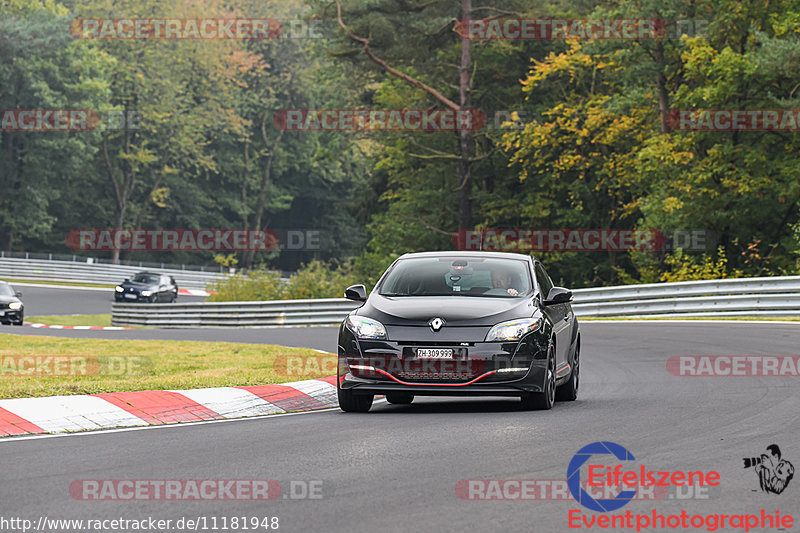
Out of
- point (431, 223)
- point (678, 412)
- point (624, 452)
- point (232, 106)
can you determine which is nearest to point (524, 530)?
point (624, 452)

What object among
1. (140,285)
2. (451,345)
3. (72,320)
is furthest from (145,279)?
(451,345)

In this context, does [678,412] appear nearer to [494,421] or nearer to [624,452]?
[494,421]

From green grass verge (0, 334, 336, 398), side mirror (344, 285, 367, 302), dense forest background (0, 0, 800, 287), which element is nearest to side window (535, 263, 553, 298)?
side mirror (344, 285, 367, 302)

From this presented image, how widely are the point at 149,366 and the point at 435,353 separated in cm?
694

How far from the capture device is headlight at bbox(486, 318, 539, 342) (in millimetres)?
11305

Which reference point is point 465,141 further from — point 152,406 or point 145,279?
point 152,406

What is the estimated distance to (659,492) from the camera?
7.16m

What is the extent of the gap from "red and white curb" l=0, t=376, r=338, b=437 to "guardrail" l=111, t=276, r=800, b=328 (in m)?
16.9

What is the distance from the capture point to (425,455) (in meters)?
8.65

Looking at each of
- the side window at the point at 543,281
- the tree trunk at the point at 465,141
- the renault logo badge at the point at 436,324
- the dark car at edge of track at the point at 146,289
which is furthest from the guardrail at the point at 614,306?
the renault logo badge at the point at 436,324

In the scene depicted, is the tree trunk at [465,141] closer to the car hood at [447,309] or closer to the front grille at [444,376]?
the car hood at [447,309]

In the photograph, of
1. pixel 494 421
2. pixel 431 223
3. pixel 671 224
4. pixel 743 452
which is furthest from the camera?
pixel 431 223

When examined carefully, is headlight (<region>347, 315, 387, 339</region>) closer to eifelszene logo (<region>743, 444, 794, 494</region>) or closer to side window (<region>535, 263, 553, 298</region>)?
side window (<region>535, 263, 553, 298</region>)

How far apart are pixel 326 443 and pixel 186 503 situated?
8.40ft
